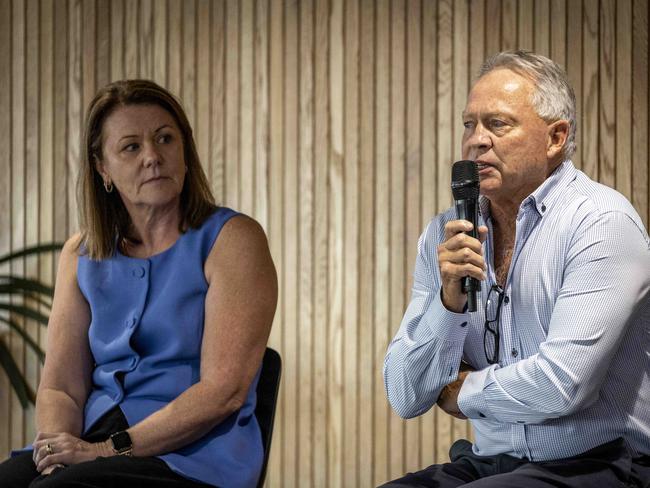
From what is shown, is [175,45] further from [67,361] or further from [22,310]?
[67,361]

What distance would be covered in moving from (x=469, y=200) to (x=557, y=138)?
1.28ft

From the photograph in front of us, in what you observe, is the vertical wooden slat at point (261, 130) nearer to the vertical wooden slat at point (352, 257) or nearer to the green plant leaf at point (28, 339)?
the vertical wooden slat at point (352, 257)

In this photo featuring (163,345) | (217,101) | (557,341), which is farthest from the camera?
(217,101)

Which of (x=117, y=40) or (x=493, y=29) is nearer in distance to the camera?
(x=493, y=29)

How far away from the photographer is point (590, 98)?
449 centimetres

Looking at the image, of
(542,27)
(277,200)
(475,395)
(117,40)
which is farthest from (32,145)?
(475,395)

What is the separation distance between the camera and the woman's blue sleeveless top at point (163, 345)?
2.54 m

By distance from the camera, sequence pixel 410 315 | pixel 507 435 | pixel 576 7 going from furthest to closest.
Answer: pixel 576 7 < pixel 410 315 < pixel 507 435

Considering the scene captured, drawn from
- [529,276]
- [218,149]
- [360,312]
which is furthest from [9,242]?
[529,276]

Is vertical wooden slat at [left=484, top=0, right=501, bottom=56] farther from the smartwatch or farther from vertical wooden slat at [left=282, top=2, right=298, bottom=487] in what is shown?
the smartwatch

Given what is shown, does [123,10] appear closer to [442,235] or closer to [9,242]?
[9,242]

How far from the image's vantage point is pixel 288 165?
4609 mm

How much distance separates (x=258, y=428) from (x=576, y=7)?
2808mm

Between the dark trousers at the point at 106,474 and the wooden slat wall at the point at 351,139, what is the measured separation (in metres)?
2.06
